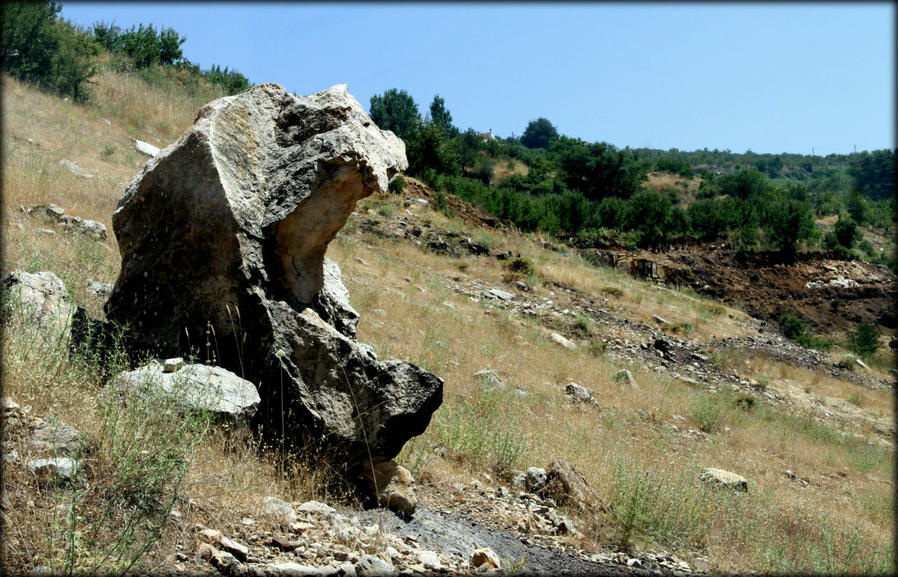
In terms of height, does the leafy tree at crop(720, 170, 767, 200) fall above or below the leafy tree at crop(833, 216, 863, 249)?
above

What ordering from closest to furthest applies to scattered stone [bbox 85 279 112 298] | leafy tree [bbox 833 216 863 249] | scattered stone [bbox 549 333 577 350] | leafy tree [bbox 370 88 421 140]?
scattered stone [bbox 85 279 112 298] < scattered stone [bbox 549 333 577 350] < leafy tree [bbox 833 216 863 249] < leafy tree [bbox 370 88 421 140]

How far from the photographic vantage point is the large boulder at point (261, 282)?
3842 millimetres

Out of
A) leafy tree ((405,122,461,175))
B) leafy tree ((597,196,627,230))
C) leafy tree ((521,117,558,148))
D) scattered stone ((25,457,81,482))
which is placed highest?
leafy tree ((521,117,558,148))

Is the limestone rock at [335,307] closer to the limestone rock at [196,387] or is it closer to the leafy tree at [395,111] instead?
the limestone rock at [196,387]

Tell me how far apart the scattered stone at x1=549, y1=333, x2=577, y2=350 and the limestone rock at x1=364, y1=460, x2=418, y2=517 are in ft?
24.3

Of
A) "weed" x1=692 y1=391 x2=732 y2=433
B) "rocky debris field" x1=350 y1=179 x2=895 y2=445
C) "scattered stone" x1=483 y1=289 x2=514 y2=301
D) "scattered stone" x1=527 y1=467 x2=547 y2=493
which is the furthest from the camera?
"scattered stone" x1=483 y1=289 x2=514 y2=301

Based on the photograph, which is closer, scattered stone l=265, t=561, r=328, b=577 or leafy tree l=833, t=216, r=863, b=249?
scattered stone l=265, t=561, r=328, b=577

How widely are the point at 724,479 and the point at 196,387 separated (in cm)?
532

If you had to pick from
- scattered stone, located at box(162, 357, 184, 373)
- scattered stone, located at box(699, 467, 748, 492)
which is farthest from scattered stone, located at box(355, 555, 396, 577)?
scattered stone, located at box(699, 467, 748, 492)

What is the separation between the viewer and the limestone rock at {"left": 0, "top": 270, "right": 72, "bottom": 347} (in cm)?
369

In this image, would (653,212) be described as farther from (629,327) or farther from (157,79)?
(157,79)

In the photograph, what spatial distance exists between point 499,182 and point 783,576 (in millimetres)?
38297

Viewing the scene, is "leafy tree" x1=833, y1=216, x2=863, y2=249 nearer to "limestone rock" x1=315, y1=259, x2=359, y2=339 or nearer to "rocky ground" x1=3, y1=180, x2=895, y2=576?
"rocky ground" x1=3, y1=180, x2=895, y2=576

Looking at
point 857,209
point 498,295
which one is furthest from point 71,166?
point 857,209
